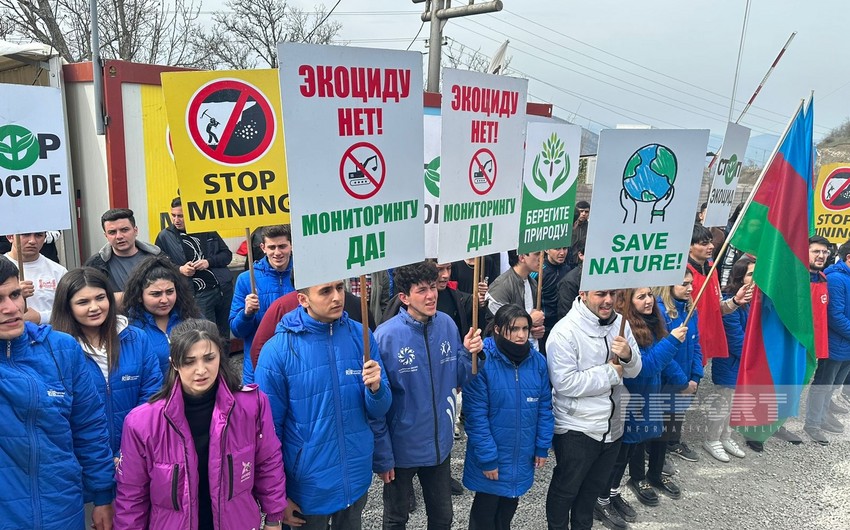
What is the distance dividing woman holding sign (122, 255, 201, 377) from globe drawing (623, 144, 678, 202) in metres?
2.73

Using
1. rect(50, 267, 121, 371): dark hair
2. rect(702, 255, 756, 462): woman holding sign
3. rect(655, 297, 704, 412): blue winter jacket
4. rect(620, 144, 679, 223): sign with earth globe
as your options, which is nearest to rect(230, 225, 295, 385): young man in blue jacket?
rect(50, 267, 121, 371): dark hair

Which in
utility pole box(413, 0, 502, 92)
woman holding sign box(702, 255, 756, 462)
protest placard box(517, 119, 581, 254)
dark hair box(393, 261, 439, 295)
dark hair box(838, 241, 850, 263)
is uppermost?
utility pole box(413, 0, 502, 92)

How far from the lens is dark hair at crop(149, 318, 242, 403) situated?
244cm

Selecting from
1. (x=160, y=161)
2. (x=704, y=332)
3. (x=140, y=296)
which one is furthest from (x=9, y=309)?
(x=704, y=332)

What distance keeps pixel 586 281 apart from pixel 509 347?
1.95 ft

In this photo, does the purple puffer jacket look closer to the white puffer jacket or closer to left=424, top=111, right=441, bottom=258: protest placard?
the white puffer jacket

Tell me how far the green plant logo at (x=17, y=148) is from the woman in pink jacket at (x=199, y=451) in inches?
56.2

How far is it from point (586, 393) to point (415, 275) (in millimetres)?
1285

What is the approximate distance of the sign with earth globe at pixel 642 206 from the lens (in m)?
3.32

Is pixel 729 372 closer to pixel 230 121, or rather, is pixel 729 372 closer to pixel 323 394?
pixel 323 394

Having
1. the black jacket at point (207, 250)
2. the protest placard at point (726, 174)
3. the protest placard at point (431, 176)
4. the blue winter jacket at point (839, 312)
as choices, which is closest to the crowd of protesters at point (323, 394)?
the black jacket at point (207, 250)

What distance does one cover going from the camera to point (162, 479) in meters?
2.32

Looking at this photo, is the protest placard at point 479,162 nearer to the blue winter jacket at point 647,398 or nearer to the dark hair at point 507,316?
the dark hair at point 507,316

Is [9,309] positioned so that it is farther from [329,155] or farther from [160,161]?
[160,161]
